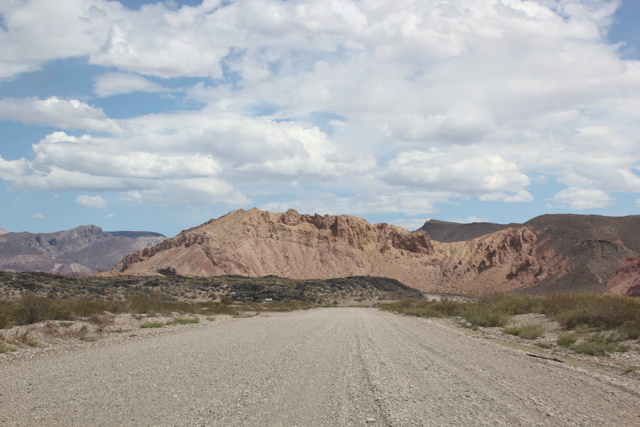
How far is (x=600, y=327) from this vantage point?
721 inches

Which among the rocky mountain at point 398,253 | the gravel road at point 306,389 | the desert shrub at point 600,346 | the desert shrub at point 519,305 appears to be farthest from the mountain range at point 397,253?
the gravel road at point 306,389

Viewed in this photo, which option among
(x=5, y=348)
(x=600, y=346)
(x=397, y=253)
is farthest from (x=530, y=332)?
(x=397, y=253)

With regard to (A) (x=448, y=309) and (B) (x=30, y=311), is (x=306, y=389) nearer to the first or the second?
(B) (x=30, y=311)

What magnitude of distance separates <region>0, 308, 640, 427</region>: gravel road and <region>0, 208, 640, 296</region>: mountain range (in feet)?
265

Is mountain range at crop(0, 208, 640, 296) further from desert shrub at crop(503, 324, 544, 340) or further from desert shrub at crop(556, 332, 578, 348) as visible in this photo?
desert shrub at crop(556, 332, 578, 348)

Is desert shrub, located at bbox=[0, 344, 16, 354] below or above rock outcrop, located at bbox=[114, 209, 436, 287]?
below

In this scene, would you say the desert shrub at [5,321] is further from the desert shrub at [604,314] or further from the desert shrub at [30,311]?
the desert shrub at [604,314]

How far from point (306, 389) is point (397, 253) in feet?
397

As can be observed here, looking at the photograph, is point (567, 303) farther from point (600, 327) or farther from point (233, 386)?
point (233, 386)

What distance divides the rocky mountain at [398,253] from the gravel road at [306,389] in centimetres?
8144

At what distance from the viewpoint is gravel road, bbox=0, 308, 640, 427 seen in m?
7.05

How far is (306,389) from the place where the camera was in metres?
8.77

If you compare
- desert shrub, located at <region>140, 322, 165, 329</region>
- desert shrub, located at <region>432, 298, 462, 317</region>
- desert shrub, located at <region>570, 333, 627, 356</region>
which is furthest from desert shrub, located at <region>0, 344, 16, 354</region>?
desert shrub, located at <region>432, 298, 462, 317</region>

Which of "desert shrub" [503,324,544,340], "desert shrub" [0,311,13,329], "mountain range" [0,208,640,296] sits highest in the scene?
"mountain range" [0,208,640,296]
